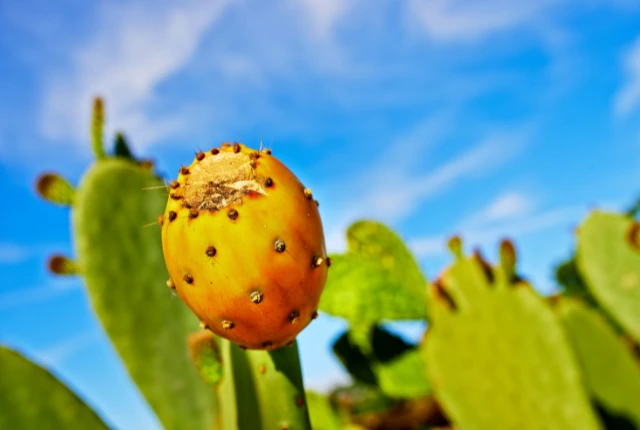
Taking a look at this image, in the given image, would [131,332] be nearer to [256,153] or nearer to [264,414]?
[264,414]

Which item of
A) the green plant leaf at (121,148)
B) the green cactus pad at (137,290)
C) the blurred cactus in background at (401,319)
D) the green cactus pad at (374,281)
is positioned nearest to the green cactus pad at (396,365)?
the blurred cactus in background at (401,319)

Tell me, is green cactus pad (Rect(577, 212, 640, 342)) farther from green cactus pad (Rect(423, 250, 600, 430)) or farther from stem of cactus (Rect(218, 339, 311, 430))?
stem of cactus (Rect(218, 339, 311, 430))

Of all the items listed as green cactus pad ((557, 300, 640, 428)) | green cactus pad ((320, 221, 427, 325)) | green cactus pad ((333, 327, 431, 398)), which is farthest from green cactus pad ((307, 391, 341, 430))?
green cactus pad ((557, 300, 640, 428))

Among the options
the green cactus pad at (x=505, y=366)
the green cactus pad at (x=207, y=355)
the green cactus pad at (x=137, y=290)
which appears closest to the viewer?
the green cactus pad at (x=207, y=355)

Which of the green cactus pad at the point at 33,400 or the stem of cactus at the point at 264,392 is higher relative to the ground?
the green cactus pad at the point at 33,400

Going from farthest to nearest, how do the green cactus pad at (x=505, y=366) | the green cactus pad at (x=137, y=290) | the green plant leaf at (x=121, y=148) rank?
the green plant leaf at (x=121, y=148)
the green cactus pad at (x=137, y=290)
the green cactus pad at (x=505, y=366)

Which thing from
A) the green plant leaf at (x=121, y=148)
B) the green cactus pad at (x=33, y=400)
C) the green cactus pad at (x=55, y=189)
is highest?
the green plant leaf at (x=121, y=148)

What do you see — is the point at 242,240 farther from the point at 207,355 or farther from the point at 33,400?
the point at 33,400

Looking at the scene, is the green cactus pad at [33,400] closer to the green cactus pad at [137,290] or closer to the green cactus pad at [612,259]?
the green cactus pad at [137,290]
